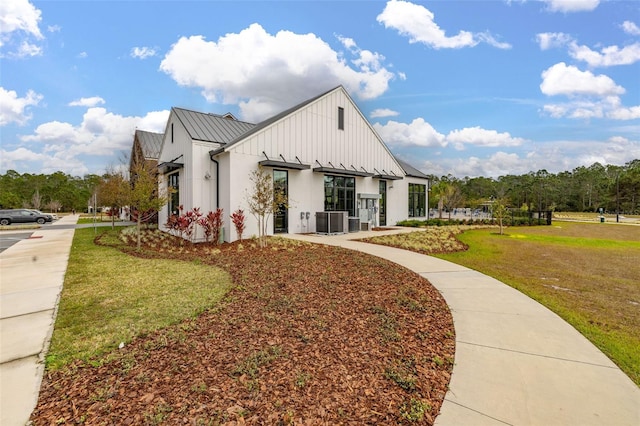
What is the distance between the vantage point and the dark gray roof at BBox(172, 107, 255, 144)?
14.7 m

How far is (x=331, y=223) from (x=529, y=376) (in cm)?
1230

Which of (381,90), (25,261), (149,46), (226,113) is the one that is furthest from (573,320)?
(226,113)

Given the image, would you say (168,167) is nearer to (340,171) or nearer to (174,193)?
(174,193)

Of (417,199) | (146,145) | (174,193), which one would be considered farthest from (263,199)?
(146,145)

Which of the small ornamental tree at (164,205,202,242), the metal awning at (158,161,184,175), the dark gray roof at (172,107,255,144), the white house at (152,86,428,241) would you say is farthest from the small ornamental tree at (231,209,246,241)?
the metal awning at (158,161,184,175)

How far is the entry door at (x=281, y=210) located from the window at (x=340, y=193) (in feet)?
8.79

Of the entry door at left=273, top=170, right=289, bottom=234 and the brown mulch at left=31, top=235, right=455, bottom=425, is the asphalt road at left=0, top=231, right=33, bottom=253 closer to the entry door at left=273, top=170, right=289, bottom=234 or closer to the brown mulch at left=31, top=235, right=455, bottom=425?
the entry door at left=273, top=170, right=289, bottom=234

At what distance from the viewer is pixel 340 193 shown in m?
17.3

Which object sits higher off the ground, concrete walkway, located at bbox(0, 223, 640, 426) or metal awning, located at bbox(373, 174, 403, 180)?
metal awning, located at bbox(373, 174, 403, 180)

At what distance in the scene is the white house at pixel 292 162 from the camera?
13.5m

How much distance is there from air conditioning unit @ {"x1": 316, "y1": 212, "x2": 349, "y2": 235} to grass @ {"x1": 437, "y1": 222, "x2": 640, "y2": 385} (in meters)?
6.14

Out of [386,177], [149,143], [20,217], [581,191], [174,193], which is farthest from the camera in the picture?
[581,191]

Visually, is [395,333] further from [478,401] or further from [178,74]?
[178,74]

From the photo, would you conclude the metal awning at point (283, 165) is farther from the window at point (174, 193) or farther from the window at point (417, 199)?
the window at point (417, 199)
